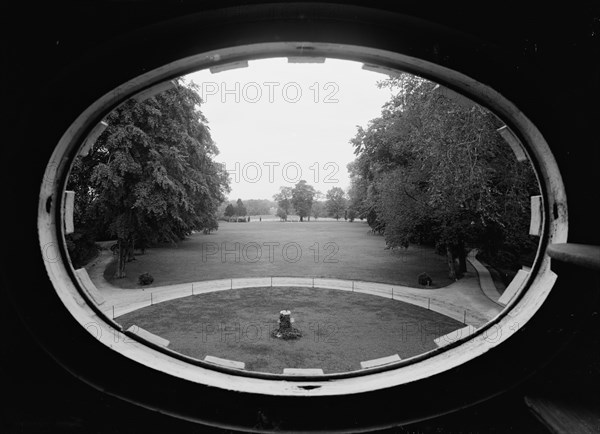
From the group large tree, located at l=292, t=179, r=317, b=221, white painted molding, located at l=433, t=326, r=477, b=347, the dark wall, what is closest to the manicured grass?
white painted molding, located at l=433, t=326, r=477, b=347

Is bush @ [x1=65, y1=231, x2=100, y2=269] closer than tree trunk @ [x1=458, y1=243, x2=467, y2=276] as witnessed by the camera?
Yes

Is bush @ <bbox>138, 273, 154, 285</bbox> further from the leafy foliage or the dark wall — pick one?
the leafy foliage

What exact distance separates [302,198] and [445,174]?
7472 cm

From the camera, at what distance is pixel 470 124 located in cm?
1191

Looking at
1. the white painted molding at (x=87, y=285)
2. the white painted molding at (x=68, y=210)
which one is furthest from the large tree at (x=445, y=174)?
the white painted molding at (x=87, y=285)

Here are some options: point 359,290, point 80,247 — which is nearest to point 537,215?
point 359,290

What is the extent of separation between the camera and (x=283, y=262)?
2897cm

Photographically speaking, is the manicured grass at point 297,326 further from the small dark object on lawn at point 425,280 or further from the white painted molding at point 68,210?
the white painted molding at point 68,210

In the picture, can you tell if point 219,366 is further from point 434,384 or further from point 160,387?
point 434,384

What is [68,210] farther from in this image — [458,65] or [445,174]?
[445,174]

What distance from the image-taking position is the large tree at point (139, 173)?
18.0m

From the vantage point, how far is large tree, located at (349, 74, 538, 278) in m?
12.4

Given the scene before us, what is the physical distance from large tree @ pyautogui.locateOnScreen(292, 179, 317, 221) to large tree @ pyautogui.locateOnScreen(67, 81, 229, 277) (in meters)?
67.1

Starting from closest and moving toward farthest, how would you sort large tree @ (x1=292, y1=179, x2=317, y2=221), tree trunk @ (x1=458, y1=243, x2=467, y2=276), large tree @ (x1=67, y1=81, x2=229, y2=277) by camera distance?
large tree @ (x1=67, y1=81, x2=229, y2=277) < tree trunk @ (x1=458, y1=243, x2=467, y2=276) < large tree @ (x1=292, y1=179, x2=317, y2=221)
